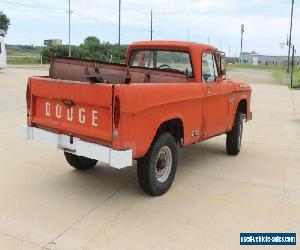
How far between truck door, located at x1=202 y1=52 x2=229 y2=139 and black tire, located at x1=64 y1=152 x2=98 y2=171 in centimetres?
178

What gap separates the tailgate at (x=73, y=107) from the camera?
4663 mm

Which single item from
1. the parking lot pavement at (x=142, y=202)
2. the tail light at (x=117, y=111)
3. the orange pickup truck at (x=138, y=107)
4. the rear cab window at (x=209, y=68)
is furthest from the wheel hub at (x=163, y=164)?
the rear cab window at (x=209, y=68)

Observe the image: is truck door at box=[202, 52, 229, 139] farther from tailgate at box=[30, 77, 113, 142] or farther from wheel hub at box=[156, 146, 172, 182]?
tailgate at box=[30, 77, 113, 142]

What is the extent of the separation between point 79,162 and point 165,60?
6.74 ft

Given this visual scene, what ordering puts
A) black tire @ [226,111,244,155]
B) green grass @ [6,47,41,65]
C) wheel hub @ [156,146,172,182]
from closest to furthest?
wheel hub @ [156,146,172,182] < black tire @ [226,111,244,155] < green grass @ [6,47,41,65]

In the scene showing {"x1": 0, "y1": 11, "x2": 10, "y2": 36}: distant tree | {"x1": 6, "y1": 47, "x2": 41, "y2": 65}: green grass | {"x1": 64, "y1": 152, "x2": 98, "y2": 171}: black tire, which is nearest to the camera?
{"x1": 64, "y1": 152, "x2": 98, "y2": 171}: black tire

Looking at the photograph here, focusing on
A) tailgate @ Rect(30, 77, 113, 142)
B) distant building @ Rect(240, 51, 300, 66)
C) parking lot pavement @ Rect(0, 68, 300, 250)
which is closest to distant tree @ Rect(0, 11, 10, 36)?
parking lot pavement @ Rect(0, 68, 300, 250)

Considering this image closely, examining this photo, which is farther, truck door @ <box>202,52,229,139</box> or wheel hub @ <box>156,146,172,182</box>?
truck door @ <box>202,52,229,139</box>

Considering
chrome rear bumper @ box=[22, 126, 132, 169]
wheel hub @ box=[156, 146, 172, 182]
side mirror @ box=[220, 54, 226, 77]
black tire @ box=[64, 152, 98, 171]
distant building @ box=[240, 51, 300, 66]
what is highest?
distant building @ box=[240, 51, 300, 66]

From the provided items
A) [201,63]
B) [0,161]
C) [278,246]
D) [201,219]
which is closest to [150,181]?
[201,219]

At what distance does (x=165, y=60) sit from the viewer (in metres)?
6.70

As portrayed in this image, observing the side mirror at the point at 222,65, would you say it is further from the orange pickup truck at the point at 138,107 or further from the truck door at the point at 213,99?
the truck door at the point at 213,99

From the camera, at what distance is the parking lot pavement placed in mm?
4195

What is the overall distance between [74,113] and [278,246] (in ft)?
8.67
